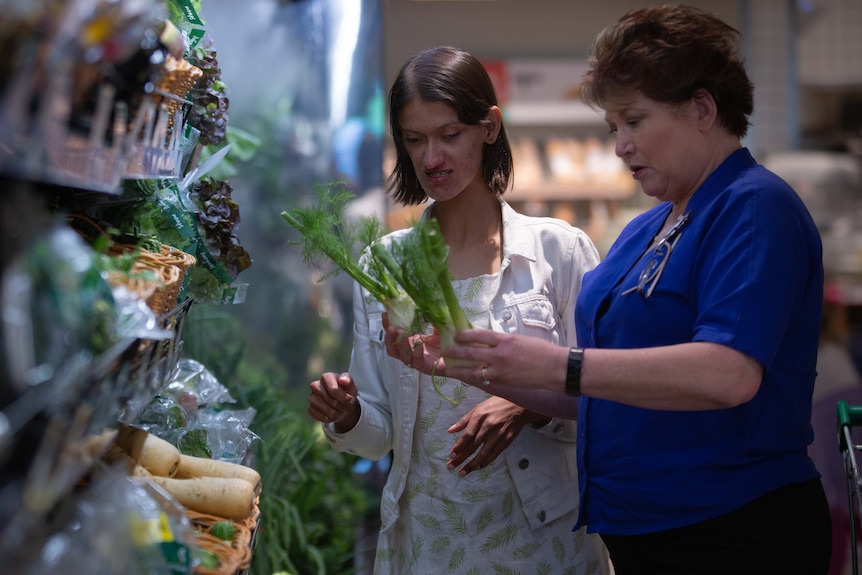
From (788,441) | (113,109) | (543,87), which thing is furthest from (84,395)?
(543,87)

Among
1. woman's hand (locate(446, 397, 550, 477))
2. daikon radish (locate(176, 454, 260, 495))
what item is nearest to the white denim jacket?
woman's hand (locate(446, 397, 550, 477))

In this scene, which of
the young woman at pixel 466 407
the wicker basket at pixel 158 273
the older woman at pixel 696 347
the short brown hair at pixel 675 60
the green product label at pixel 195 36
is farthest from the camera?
the young woman at pixel 466 407

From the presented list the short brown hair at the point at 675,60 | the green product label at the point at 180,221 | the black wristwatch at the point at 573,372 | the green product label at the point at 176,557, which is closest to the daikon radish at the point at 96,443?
the green product label at the point at 176,557

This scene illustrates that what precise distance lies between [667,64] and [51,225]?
1043 millimetres

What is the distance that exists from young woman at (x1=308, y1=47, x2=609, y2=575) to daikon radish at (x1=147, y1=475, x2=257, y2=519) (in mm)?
454

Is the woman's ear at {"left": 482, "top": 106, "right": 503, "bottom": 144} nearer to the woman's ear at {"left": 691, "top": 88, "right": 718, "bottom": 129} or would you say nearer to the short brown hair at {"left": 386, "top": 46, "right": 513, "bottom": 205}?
the short brown hair at {"left": 386, "top": 46, "right": 513, "bottom": 205}

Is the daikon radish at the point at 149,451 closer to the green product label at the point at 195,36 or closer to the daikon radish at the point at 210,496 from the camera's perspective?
the daikon radish at the point at 210,496

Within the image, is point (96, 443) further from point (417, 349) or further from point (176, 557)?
point (417, 349)

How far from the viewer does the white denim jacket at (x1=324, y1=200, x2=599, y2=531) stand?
6.42 ft

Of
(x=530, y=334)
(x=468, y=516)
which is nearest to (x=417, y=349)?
(x=530, y=334)

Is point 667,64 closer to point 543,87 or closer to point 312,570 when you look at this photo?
point 312,570

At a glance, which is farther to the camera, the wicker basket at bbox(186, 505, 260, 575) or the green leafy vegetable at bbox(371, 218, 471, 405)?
the green leafy vegetable at bbox(371, 218, 471, 405)

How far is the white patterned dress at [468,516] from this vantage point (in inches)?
76.5

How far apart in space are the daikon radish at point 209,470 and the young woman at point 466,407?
1.08 feet
